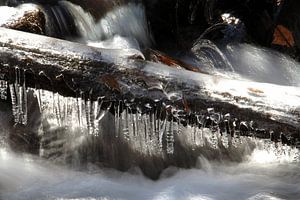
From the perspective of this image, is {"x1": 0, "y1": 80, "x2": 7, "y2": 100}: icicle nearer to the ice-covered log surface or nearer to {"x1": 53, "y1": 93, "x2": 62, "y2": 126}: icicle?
the ice-covered log surface

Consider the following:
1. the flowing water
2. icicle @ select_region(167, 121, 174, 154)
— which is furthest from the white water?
icicle @ select_region(167, 121, 174, 154)

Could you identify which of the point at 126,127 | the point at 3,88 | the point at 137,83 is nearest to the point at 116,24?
the point at 126,127

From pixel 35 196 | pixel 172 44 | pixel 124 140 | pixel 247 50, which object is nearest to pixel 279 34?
pixel 247 50

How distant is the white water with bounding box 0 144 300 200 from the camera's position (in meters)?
3.45

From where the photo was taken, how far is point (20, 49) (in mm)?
3141

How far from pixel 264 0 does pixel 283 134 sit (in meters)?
4.08

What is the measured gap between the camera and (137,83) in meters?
3.05

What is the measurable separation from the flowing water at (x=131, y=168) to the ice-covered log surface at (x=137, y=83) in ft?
0.29

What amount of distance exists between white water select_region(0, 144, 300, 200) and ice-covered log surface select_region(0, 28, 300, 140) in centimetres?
76

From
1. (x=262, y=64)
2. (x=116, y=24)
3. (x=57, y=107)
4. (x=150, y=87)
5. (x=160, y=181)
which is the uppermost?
(x=116, y=24)

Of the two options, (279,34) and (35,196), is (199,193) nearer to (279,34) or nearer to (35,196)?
(35,196)

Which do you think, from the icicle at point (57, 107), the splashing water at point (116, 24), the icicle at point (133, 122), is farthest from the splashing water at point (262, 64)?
the icicle at point (57, 107)

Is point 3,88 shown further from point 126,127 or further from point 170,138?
point 170,138

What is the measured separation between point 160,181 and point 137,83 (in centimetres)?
103
